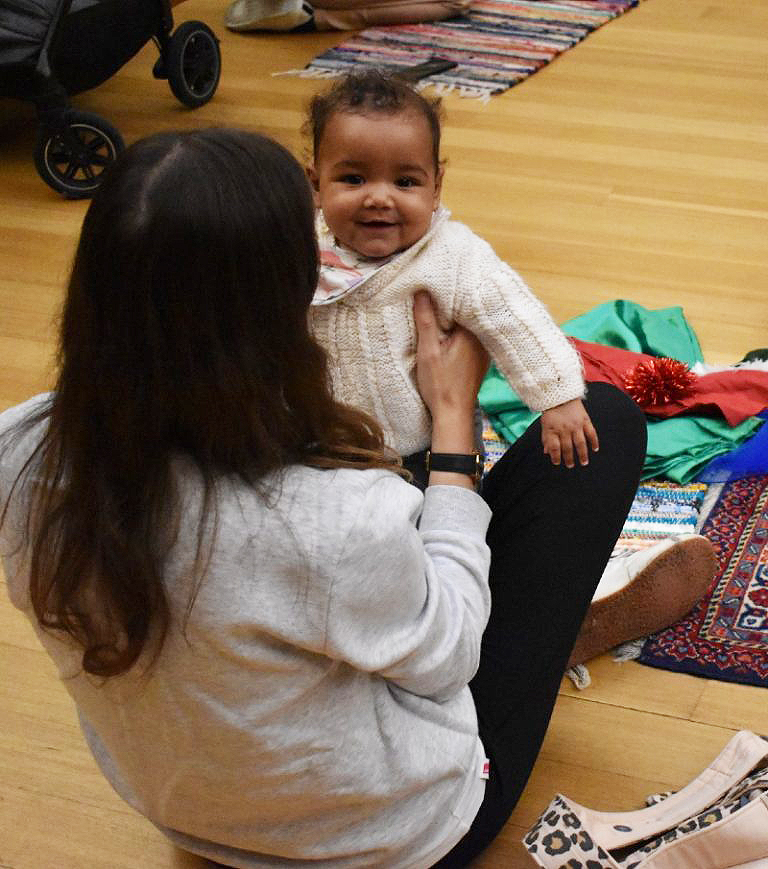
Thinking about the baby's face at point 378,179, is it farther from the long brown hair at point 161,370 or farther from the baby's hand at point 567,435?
the long brown hair at point 161,370

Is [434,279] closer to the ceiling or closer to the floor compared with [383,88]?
closer to the floor

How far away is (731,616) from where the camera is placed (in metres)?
1.73

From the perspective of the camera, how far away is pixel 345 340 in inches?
57.6

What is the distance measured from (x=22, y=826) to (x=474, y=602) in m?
0.73

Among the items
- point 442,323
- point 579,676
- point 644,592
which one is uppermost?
point 442,323

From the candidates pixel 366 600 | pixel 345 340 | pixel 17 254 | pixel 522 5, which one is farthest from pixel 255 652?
pixel 522 5

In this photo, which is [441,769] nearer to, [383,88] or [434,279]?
[434,279]

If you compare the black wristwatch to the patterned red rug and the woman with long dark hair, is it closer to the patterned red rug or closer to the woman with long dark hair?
the woman with long dark hair

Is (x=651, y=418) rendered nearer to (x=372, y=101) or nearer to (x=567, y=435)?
(x=567, y=435)

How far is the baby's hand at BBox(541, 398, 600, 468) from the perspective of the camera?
137 cm

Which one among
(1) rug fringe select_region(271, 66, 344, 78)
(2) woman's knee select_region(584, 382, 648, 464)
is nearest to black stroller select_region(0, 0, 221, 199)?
(1) rug fringe select_region(271, 66, 344, 78)

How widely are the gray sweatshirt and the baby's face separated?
0.41 m

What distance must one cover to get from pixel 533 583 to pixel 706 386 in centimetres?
94

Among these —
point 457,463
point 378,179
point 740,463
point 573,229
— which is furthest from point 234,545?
point 573,229
